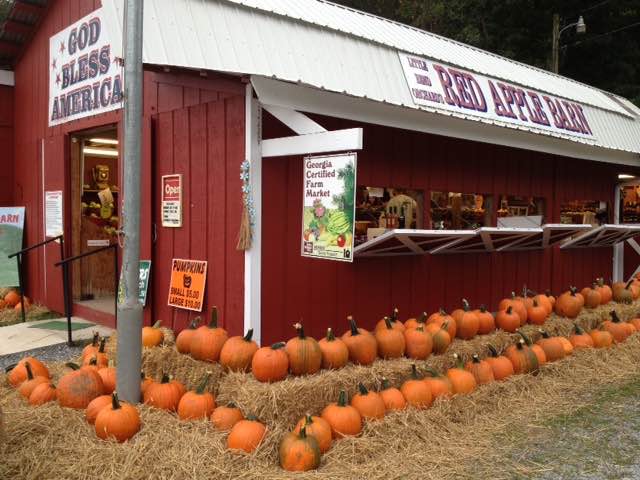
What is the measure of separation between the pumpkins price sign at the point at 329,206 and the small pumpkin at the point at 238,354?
95 centimetres

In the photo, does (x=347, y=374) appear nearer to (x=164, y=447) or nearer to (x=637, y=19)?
(x=164, y=447)

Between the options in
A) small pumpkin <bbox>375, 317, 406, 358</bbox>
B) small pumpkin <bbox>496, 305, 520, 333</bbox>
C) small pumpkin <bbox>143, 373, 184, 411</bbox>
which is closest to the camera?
small pumpkin <bbox>143, 373, 184, 411</bbox>

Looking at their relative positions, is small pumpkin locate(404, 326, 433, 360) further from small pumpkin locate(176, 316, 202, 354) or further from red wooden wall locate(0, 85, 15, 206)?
red wooden wall locate(0, 85, 15, 206)

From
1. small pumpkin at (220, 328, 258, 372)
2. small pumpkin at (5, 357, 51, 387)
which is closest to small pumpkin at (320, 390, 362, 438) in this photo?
small pumpkin at (220, 328, 258, 372)

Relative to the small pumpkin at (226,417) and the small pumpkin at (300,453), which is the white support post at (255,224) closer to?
the small pumpkin at (226,417)

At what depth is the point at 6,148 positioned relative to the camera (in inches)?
389

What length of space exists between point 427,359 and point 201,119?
321cm

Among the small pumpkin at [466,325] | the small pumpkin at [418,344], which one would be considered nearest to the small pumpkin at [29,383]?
the small pumpkin at [418,344]

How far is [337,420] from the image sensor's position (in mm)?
4266

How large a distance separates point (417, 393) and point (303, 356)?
3.38ft

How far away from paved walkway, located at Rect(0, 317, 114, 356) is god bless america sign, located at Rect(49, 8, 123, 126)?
2.80 metres

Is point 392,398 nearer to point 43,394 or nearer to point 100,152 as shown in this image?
point 43,394

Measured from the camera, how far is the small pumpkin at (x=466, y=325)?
609 cm

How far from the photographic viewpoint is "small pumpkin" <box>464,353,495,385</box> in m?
5.48
